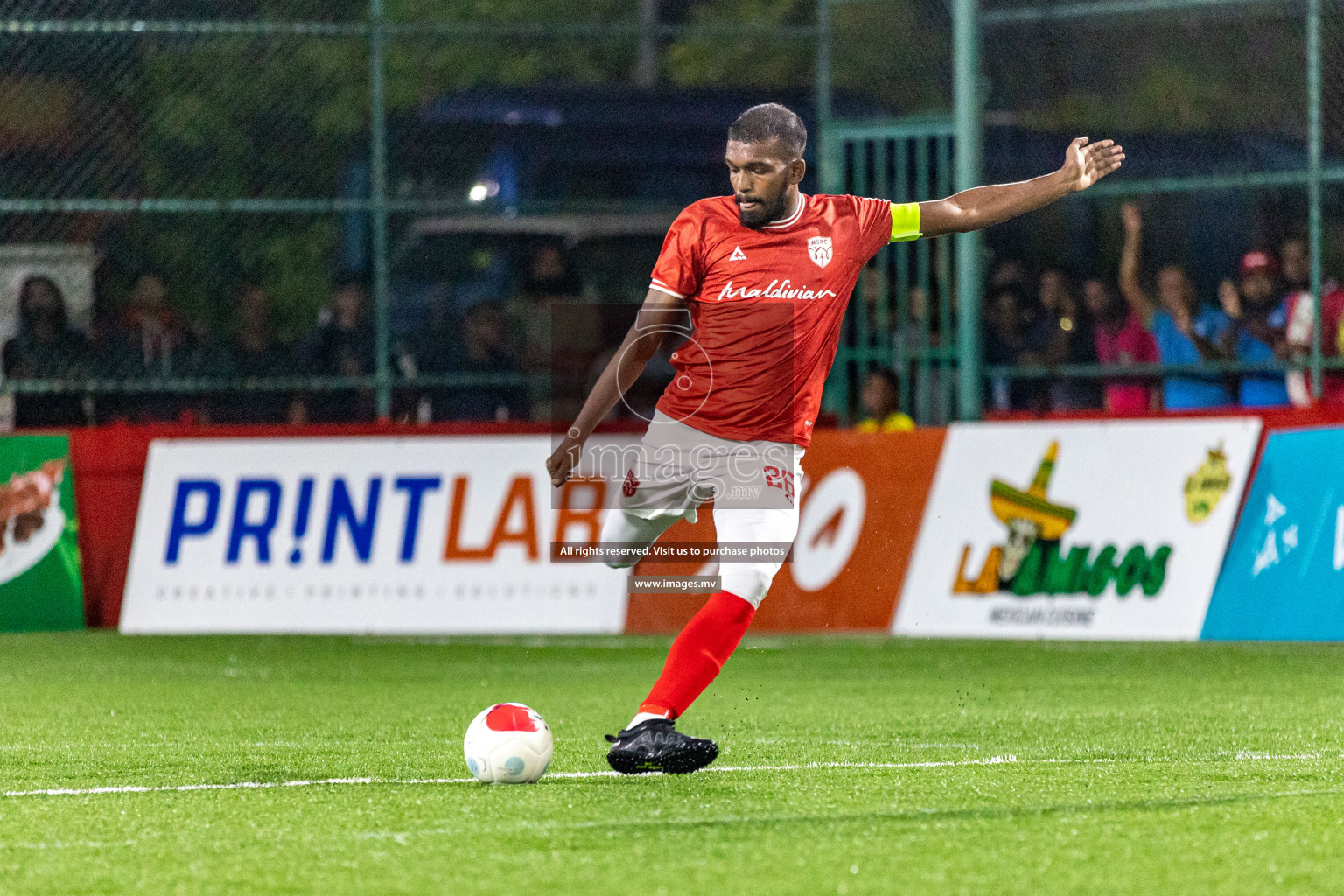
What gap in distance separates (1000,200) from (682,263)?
1126 millimetres

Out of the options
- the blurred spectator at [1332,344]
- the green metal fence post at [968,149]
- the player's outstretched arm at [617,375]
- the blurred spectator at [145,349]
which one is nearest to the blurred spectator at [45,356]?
the blurred spectator at [145,349]

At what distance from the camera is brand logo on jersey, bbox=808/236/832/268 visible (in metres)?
6.71

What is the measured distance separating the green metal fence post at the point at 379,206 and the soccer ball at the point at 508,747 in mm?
8703

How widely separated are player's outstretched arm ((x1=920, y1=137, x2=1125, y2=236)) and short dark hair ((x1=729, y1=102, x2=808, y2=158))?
1.94ft

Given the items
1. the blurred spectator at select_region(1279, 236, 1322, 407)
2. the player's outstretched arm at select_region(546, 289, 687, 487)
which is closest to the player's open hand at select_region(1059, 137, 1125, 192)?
the player's outstretched arm at select_region(546, 289, 687, 487)

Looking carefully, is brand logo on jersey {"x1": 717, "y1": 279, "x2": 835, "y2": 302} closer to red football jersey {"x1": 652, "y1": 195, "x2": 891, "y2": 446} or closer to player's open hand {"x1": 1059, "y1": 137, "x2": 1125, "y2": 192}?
red football jersey {"x1": 652, "y1": 195, "x2": 891, "y2": 446}

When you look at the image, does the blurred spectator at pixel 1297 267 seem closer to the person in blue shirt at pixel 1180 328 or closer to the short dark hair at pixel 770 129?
the person in blue shirt at pixel 1180 328

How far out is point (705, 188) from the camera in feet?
53.9

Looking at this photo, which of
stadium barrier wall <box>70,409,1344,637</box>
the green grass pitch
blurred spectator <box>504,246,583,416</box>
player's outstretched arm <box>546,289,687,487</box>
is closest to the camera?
the green grass pitch

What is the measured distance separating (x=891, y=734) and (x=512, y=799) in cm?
218

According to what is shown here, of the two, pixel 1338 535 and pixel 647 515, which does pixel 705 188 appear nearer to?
pixel 1338 535

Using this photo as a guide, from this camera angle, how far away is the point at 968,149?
1463 centimetres

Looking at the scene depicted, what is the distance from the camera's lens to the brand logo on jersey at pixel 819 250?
6.71 m

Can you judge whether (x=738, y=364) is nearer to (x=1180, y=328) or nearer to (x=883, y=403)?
(x=883, y=403)
